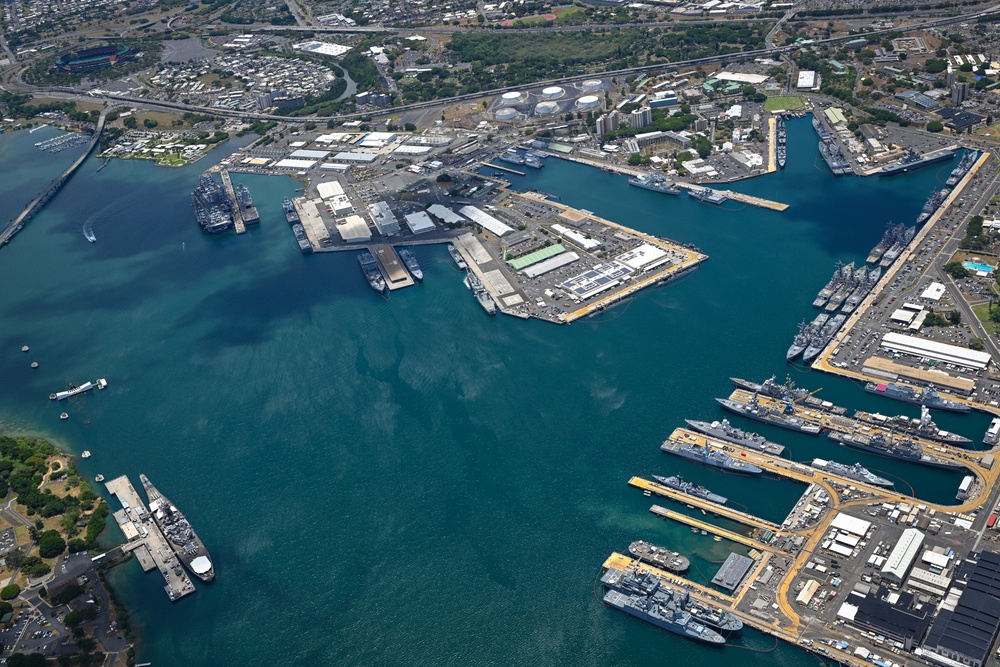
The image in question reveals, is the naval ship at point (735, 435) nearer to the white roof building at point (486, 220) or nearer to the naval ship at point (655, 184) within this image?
the white roof building at point (486, 220)

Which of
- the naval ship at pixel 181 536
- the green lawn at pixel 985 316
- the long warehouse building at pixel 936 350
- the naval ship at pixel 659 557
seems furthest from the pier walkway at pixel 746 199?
the naval ship at pixel 181 536

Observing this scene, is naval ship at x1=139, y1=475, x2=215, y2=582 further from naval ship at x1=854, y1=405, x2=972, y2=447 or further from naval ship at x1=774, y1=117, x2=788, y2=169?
naval ship at x1=774, y1=117, x2=788, y2=169

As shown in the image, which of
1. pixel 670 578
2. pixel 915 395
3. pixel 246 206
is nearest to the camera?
pixel 670 578

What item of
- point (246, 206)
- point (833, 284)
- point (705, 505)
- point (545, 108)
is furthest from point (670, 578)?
point (545, 108)

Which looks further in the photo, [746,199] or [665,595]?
[746,199]

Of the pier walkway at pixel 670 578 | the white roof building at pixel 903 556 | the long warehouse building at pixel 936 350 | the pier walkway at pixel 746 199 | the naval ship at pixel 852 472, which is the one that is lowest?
the pier walkway at pixel 670 578

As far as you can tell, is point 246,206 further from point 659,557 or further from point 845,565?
point 845,565
